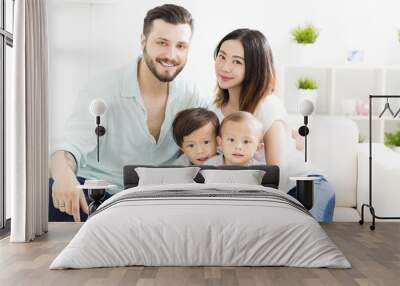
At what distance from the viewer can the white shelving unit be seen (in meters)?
7.42

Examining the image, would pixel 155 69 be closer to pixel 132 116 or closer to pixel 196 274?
pixel 132 116

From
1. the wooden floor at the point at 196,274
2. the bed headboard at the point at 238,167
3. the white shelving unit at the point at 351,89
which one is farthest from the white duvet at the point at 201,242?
the white shelving unit at the point at 351,89

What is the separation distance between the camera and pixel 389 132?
24.6 feet

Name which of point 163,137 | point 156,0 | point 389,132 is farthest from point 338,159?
point 156,0

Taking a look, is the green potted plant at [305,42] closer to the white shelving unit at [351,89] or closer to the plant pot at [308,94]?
the white shelving unit at [351,89]

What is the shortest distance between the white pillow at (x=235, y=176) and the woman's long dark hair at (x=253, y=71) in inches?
34.4

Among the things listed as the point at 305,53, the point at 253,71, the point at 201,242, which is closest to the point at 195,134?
the point at 253,71

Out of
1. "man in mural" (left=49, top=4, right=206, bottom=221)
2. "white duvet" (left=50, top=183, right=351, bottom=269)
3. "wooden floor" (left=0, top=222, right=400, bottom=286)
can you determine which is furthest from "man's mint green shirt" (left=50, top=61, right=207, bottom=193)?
"white duvet" (left=50, top=183, right=351, bottom=269)

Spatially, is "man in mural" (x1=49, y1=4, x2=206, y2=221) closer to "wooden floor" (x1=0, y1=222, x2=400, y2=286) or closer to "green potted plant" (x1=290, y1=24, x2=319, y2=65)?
"green potted plant" (x1=290, y1=24, x2=319, y2=65)

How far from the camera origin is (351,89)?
7.50 meters

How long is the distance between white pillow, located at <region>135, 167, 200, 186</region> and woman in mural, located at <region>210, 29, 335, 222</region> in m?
0.82

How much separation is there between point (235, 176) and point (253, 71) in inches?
53.6

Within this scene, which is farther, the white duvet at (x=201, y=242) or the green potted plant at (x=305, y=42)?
the green potted plant at (x=305, y=42)

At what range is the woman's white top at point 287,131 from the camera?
7238mm
